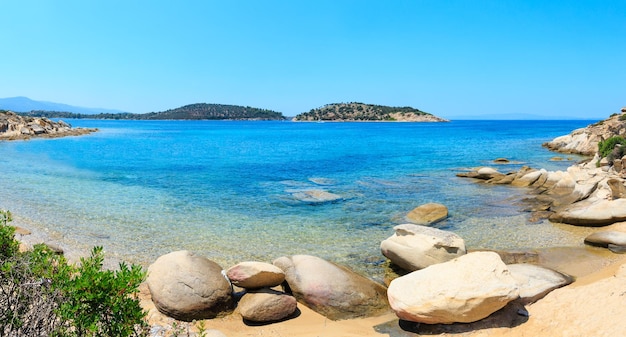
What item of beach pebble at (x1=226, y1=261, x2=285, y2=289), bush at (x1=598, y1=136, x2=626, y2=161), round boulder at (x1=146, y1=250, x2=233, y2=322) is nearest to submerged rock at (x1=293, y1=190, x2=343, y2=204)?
beach pebble at (x1=226, y1=261, x2=285, y2=289)

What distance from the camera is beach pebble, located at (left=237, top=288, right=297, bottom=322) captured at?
29.5 ft

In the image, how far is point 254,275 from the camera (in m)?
9.58

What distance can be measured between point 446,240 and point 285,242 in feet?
18.6

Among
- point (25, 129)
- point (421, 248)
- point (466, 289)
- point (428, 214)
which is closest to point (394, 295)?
point (466, 289)

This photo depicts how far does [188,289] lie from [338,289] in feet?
11.3

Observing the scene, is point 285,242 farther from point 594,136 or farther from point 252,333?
point 594,136

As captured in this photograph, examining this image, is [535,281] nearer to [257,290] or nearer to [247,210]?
[257,290]

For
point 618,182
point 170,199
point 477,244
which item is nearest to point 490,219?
point 477,244

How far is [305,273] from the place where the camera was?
10.2m

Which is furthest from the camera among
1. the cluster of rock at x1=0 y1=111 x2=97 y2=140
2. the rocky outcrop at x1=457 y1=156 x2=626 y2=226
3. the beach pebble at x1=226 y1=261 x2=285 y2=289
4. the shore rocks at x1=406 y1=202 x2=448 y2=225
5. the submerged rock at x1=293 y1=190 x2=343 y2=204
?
the cluster of rock at x1=0 y1=111 x2=97 y2=140

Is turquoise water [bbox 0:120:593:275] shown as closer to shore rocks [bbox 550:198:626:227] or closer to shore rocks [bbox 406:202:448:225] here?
shore rocks [bbox 406:202:448:225]

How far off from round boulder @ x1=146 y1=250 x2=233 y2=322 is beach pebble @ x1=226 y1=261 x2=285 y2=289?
0.26 m

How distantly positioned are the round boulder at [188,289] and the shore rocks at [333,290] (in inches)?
66.6

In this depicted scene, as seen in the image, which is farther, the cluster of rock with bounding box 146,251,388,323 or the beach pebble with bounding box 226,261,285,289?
the beach pebble with bounding box 226,261,285,289
